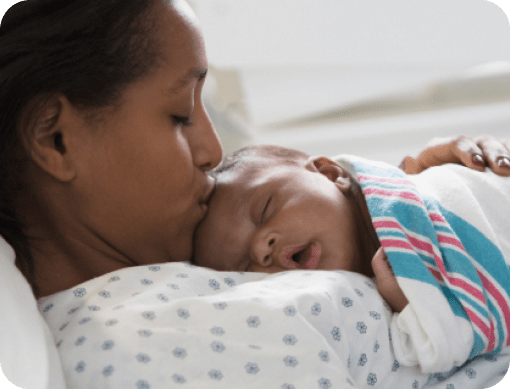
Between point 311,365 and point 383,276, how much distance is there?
0.28m

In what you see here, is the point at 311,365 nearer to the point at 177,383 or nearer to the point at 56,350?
the point at 177,383

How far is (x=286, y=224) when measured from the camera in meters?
0.98

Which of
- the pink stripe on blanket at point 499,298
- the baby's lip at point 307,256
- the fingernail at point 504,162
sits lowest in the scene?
the pink stripe on blanket at point 499,298

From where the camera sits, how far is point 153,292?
2.65 feet

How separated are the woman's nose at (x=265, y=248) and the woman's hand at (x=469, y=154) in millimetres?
450

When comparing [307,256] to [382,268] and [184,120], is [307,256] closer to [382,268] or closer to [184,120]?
[382,268]

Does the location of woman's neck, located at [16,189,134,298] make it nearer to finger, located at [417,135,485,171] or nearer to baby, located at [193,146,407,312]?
baby, located at [193,146,407,312]

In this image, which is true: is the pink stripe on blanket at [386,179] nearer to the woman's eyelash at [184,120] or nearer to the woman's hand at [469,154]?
the woman's hand at [469,154]

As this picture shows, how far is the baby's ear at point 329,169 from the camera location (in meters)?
1.17

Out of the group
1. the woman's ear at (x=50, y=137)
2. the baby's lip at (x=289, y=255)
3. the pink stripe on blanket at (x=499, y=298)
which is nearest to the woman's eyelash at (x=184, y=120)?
the woman's ear at (x=50, y=137)

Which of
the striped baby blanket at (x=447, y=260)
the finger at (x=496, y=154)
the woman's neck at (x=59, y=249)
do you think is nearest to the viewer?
the striped baby blanket at (x=447, y=260)

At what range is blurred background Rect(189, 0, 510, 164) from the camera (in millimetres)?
1764

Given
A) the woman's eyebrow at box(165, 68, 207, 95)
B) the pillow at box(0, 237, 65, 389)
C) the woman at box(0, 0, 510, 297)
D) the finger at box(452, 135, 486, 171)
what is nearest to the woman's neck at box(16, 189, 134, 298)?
the woman at box(0, 0, 510, 297)

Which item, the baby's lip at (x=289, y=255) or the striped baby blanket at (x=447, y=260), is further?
the baby's lip at (x=289, y=255)
